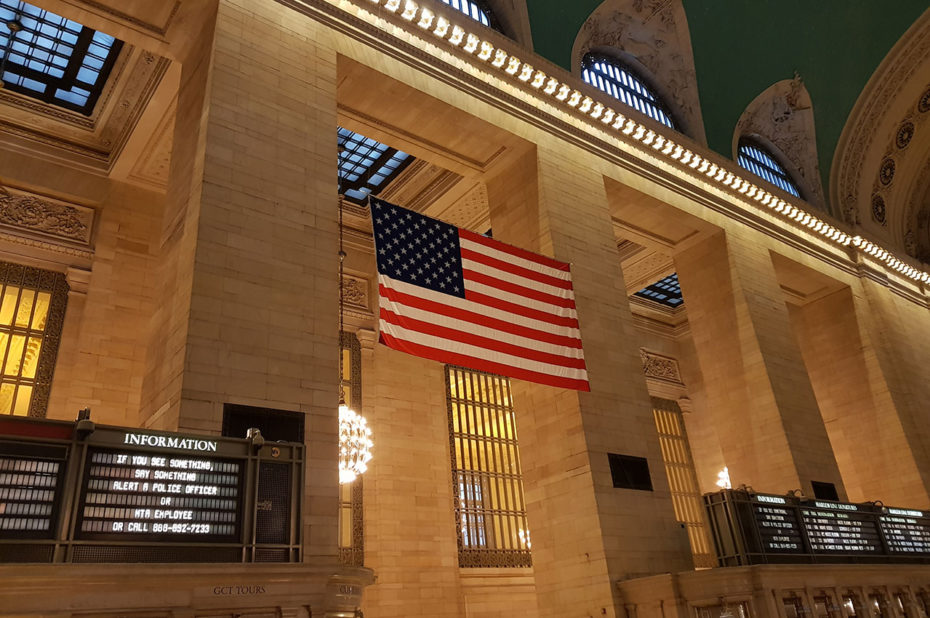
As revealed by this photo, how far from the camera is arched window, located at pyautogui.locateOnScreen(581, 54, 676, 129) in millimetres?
14992

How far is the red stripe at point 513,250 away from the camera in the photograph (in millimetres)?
9945

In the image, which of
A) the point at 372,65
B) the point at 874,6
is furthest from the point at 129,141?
the point at 874,6

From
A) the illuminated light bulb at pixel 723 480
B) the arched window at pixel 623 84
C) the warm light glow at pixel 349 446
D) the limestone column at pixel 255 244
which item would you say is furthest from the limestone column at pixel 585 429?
the illuminated light bulb at pixel 723 480

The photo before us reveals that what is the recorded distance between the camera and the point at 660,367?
68.5 ft

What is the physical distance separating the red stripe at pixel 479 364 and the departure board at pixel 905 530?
5.46m

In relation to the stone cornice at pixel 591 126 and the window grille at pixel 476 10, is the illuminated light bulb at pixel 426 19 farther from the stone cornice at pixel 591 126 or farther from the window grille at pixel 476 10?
the window grille at pixel 476 10

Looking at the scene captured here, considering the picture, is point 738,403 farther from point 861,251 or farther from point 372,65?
point 372,65

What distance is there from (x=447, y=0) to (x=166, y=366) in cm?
853

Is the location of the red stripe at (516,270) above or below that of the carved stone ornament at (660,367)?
below

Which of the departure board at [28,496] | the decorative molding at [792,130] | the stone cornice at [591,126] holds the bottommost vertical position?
the departure board at [28,496]

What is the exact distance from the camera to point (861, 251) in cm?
1845

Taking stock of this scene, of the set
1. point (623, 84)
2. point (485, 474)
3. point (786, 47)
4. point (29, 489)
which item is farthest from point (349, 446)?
point (786, 47)

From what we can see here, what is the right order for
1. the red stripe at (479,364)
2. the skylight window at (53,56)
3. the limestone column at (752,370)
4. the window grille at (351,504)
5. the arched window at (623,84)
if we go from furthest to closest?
the arched window at (623,84) < the limestone column at (752,370) < the window grille at (351,504) < the skylight window at (53,56) < the red stripe at (479,364)

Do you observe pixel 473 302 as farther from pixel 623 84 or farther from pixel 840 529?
pixel 623 84
